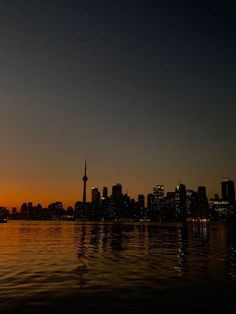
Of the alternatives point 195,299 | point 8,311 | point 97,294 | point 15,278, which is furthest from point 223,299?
point 15,278

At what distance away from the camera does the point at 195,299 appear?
744 inches

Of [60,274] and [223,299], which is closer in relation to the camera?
[223,299]

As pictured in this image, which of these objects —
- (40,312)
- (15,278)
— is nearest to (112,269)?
(15,278)

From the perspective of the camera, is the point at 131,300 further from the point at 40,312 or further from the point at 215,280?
the point at 215,280

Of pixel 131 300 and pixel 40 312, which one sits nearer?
pixel 40 312

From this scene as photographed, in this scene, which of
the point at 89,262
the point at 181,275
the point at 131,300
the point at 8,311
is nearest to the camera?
the point at 8,311

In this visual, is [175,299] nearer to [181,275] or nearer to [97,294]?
[97,294]

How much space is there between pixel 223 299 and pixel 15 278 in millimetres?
14923

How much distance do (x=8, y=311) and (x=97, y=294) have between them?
5626 millimetres

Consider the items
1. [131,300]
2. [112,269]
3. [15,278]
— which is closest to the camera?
[131,300]

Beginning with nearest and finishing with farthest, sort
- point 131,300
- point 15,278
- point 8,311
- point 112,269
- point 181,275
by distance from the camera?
point 8,311 < point 131,300 < point 15,278 < point 181,275 < point 112,269

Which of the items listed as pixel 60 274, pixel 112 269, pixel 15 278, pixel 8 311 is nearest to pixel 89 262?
pixel 112 269

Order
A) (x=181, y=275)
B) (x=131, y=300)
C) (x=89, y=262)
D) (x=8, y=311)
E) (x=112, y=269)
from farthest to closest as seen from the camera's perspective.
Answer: (x=89, y=262) < (x=112, y=269) < (x=181, y=275) < (x=131, y=300) < (x=8, y=311)

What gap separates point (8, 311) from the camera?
52.5ft
